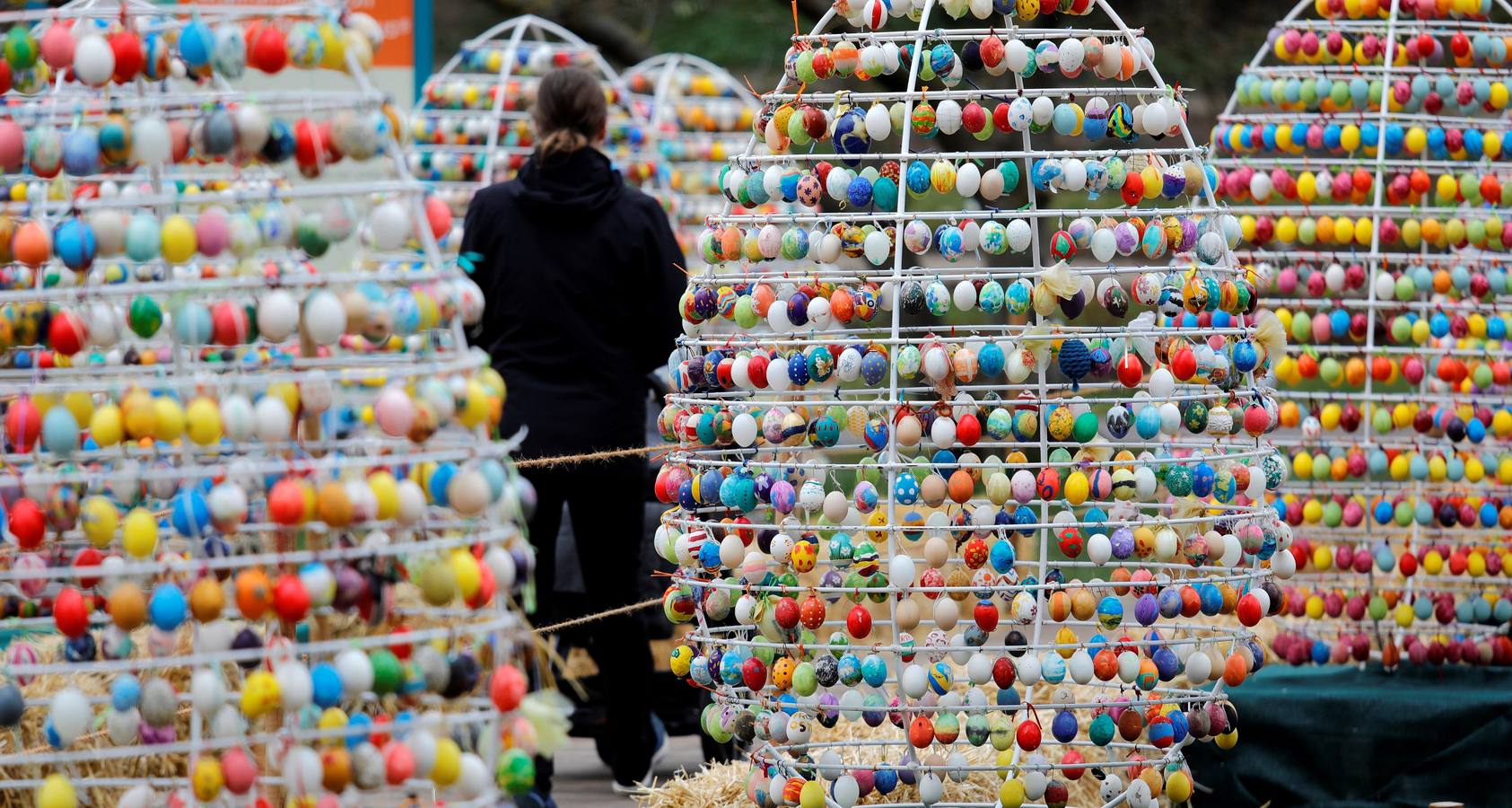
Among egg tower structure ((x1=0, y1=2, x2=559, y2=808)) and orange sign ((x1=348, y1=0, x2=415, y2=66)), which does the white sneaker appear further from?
orange sign ((x1=348, y1=0, x2=415, y2=66))

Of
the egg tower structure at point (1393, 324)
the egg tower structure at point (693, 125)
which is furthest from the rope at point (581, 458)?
the egg tower structure at point (693, 125)

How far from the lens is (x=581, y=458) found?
16.8 ft

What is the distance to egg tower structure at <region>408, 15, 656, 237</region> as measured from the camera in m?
9.00

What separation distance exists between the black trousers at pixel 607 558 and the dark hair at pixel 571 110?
997 mm

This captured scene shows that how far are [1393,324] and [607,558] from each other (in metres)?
2.73

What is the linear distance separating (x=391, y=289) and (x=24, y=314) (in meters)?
0.69

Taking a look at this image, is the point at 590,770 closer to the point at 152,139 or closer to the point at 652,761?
the point at 652,761

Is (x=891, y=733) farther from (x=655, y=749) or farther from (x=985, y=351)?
(x=985, y=351)

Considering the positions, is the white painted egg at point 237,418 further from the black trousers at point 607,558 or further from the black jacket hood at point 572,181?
the black jacket hood at point 572,181

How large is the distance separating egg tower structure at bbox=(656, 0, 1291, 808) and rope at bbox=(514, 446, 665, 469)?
33 centimetres

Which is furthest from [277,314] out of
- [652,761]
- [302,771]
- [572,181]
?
[652,761]

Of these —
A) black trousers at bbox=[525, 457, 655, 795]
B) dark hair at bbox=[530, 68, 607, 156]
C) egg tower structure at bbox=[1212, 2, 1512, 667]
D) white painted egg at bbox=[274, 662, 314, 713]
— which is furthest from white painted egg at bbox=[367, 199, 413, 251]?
egg tower structure at bbox=[1212, 2, 1512, 667]

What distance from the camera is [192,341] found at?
10.6 feet

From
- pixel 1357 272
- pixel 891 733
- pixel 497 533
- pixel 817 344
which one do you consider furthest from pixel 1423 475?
pixel 497 533
